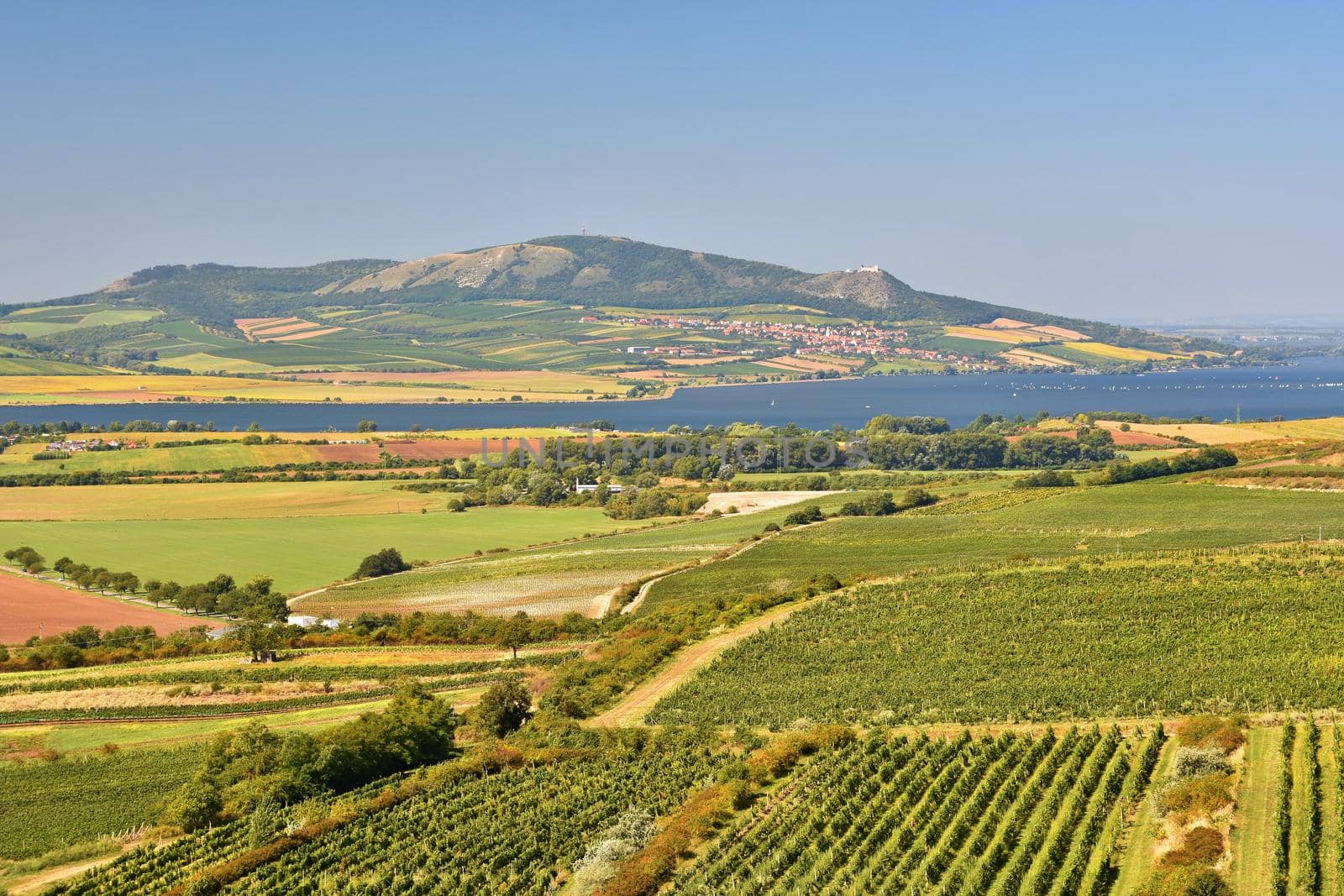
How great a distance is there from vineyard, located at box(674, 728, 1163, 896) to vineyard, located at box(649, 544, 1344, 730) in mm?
4098

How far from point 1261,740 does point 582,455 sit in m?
97.5

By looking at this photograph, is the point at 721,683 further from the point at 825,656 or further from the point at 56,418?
the point at 56,418

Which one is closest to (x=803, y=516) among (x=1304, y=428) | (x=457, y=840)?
(x=457, y=840)

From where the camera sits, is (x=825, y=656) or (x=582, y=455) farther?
(x=582, y=455)

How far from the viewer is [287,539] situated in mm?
86688

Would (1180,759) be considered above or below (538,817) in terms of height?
above

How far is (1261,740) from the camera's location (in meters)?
29.1

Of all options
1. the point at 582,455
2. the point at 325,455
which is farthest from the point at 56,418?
the point at 582,455

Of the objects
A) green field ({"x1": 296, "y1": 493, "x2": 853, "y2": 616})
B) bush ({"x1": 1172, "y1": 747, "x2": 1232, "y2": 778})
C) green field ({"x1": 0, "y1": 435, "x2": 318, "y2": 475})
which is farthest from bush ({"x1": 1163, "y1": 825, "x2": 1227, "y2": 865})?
green field ({"x1": 0, "y1": 435, "x2": 318, "y2": 475})

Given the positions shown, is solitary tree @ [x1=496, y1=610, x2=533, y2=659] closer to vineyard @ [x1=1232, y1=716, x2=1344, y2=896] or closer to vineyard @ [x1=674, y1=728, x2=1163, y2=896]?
vineyard @ [x1=674, y1=728, x2=1163, y2=896]

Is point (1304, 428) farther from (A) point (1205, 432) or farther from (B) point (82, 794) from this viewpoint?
(B) point (82, 794)

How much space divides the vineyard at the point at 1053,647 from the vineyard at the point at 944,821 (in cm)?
410

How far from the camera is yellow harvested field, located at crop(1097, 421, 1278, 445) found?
114 meters

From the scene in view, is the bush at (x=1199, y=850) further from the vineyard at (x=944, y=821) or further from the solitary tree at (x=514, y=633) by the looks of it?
the solitary tree at (x=514, y=633)
